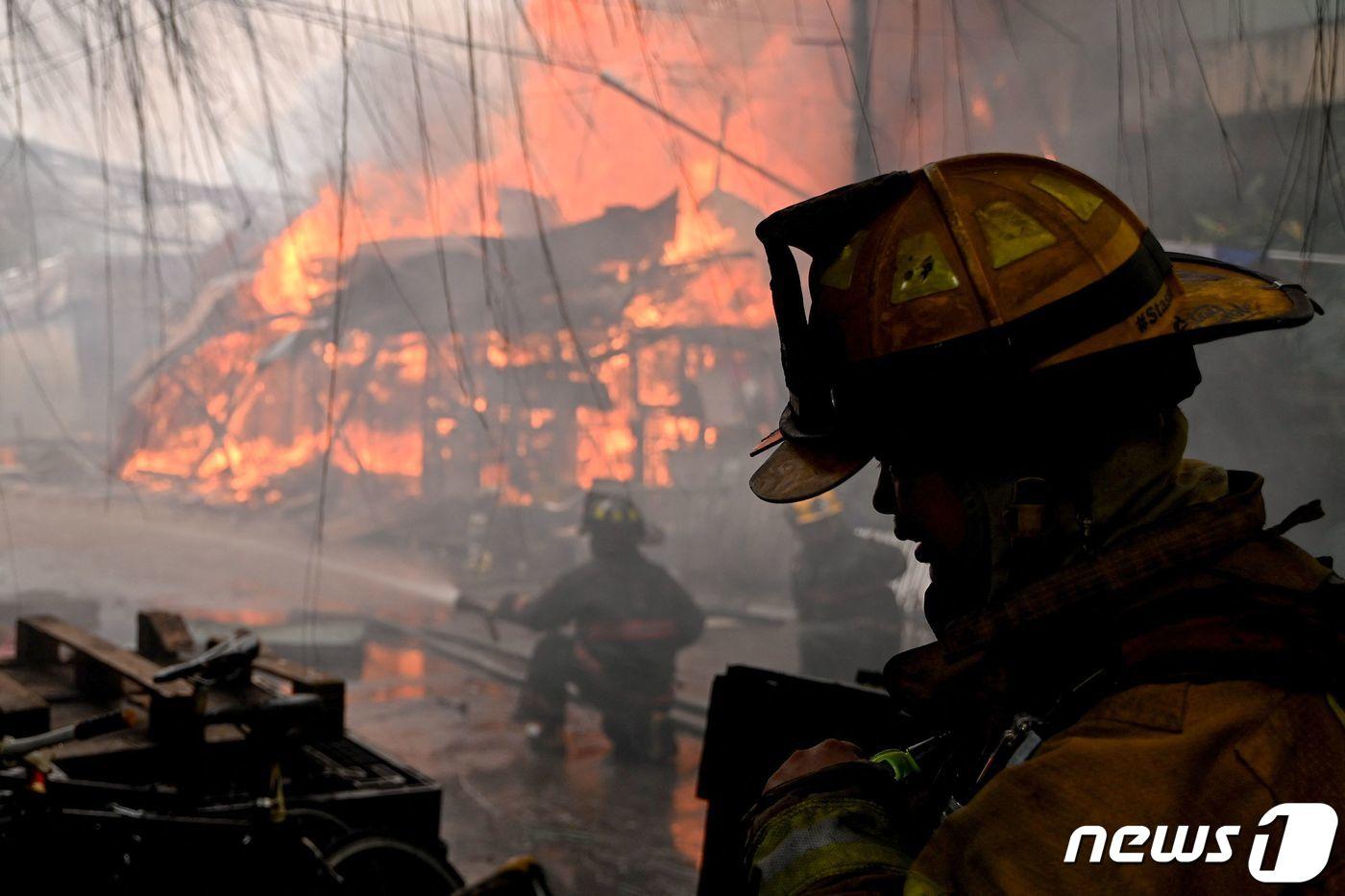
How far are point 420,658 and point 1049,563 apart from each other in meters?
9.77

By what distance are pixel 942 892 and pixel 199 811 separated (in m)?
2.29

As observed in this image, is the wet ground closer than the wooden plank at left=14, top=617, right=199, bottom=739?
No

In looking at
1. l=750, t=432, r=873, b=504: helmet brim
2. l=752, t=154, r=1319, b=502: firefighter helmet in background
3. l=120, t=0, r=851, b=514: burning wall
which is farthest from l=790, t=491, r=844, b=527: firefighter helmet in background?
l=752, t=154, r=1319, b=502: firefighter helmet in background

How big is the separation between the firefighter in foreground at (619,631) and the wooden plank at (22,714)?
4.56 metres

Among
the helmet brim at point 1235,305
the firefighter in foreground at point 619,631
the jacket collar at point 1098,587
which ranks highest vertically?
the helmet brim at point 1235,305

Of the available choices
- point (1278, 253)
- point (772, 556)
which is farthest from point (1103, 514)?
point (772, 556)

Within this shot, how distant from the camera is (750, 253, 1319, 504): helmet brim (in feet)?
3.32

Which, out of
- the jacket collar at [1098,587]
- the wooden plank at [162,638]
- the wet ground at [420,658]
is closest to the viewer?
the jacket collar at [1098,587]

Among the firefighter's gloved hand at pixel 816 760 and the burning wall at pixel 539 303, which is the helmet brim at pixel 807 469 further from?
the burning wall at pixel 539 303

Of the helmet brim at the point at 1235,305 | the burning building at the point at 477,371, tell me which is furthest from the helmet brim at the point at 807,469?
the burning building at the point at 477,371

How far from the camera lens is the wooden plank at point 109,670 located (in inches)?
102

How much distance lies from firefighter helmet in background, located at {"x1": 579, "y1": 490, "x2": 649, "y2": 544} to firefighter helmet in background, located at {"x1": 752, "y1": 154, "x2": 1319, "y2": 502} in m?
5.94

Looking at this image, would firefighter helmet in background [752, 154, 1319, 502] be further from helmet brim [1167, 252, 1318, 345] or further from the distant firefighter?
the distant firefighter

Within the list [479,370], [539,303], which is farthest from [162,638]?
[479,370]
